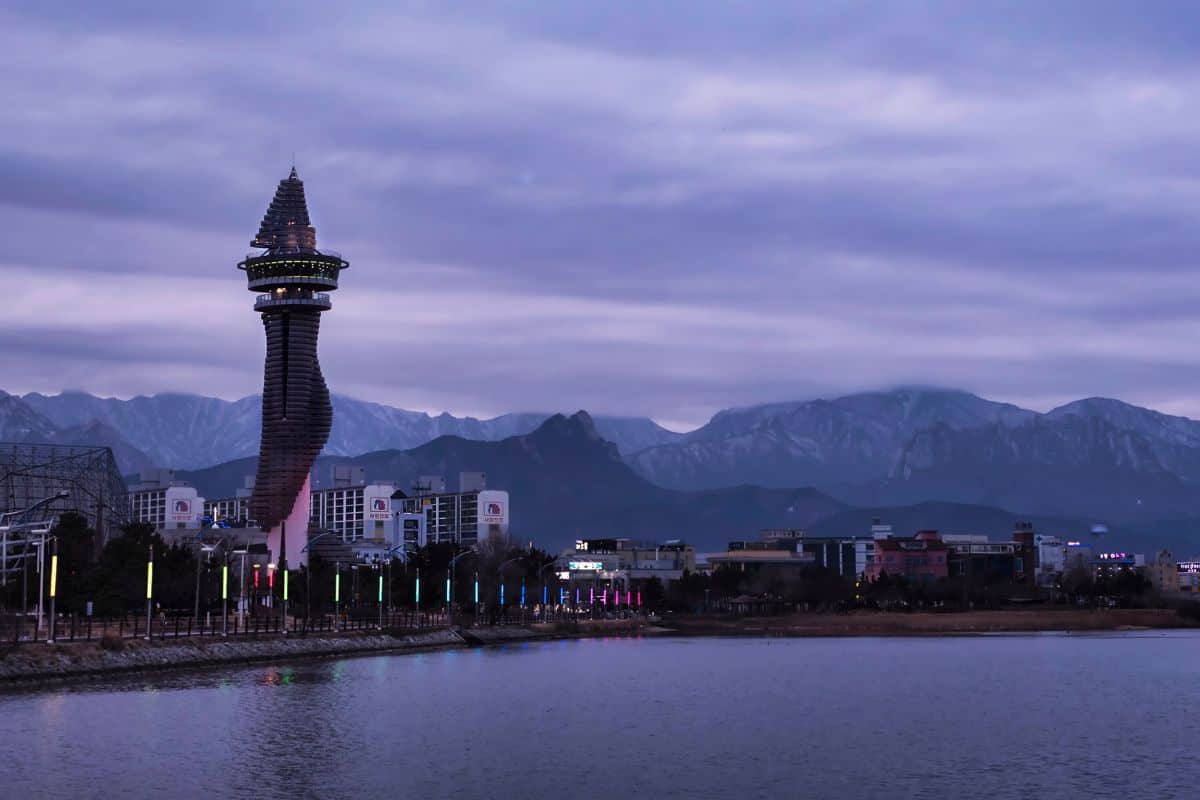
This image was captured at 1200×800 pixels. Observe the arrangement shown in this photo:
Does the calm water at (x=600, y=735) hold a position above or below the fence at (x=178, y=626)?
below

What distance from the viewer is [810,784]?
220 feet

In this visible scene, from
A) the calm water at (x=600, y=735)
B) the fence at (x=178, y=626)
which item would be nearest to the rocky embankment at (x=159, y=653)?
the fence at (x=178, y=626)

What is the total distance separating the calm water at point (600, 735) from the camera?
65875mm

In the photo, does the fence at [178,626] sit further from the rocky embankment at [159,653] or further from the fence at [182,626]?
the rocky embankment at [159,653]

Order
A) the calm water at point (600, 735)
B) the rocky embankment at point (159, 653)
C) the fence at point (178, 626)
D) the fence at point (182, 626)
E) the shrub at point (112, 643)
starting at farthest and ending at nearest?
the fence at point (178, 626), the fence at point (182, 626), the shrub at point (112, 643), the rocky embankment at point (159, 653), the calm water at point (600, 735)

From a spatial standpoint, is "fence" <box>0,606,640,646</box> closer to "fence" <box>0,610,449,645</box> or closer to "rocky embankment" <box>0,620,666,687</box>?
"fence" <box>0,610,449,645</box>

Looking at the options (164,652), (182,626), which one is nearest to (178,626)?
(182,626)

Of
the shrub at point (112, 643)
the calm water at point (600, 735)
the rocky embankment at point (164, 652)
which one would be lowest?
the calm water at point (600, 735)

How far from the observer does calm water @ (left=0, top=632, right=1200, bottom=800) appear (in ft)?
216

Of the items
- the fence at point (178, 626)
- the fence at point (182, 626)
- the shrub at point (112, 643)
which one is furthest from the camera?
the fence at point (178, 626)

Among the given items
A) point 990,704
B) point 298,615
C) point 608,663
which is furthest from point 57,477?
point 990,704

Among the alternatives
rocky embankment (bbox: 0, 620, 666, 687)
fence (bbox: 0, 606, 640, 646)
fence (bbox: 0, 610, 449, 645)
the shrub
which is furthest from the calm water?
fence (bbox: 0, 606, 640, 646)

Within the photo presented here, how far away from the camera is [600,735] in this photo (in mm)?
85000

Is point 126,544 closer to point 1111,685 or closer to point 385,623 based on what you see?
point 385,623
